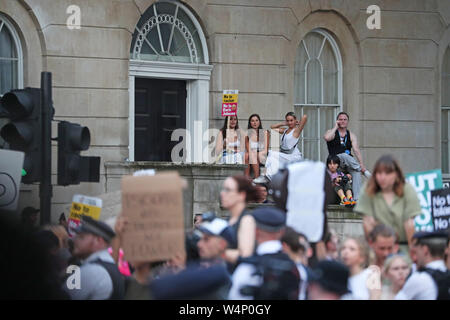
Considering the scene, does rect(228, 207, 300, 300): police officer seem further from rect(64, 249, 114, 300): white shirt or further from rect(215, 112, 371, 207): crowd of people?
rect(215, 112, 371, 207): crowd of people

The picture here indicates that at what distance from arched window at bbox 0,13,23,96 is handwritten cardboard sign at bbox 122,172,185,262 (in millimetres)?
9414

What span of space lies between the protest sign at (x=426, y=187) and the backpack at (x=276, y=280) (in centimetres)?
277

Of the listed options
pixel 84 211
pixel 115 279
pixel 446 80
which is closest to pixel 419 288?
pixel 115 279

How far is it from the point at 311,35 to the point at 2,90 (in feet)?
19.8

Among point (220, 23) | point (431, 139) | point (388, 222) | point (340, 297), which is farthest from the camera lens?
point (431, 139)

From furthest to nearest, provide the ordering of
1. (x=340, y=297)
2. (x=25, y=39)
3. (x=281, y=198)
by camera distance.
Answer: (x=25, y=39) < (x=281, y=198) < (x=340, y=297)

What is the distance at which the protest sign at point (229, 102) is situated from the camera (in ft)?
51.0

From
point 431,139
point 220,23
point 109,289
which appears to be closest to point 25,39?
point 220,23

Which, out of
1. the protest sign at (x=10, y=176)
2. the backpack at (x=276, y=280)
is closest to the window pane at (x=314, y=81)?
the protest sign at (x=10, y=176)

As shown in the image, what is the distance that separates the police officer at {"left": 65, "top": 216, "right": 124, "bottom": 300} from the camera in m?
6.13

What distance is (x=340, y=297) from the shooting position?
223 inches

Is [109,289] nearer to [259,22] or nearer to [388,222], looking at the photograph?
[388,222]
